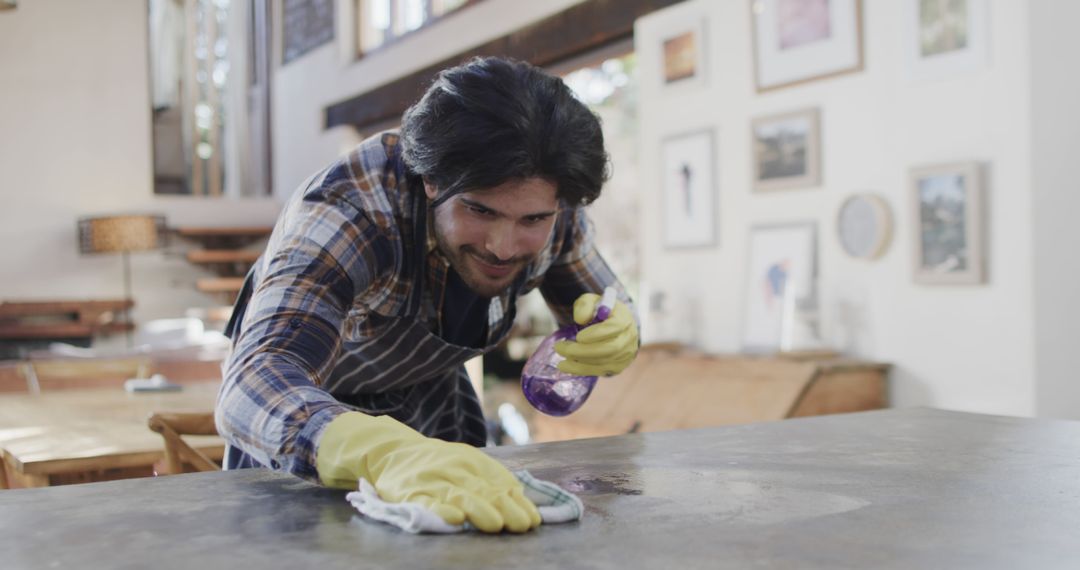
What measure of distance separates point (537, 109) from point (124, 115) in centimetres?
837

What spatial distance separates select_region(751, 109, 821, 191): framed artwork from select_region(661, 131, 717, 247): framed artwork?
29cm

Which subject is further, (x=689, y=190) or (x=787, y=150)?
(x=689, y=190)

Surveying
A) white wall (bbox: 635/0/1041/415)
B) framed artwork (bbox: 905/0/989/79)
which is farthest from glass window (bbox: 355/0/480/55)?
framed artwork (bbox: 905/0/989/79)

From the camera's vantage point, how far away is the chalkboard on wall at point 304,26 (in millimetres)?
8852

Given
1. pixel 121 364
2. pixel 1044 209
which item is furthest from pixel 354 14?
pixel 1044 209

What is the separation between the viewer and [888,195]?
3.76 m

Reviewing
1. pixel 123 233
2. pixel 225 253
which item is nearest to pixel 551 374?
pixel 123 233

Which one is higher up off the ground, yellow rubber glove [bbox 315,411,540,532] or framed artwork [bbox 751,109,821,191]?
framed artwork [bbox 751,109,821,191]

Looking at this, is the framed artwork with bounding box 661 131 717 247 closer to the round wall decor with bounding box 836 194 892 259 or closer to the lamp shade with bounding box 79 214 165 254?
the round wall decor with bounding box 836 194 892 259

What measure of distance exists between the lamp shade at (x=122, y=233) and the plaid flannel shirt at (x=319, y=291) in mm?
6938

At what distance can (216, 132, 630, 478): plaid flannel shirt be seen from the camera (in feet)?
4.50

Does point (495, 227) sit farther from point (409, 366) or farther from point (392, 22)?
point (392, 22)

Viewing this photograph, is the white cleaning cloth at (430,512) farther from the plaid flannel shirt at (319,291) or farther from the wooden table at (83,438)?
the wooden table at (83,438)

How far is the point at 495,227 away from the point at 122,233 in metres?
7.36
